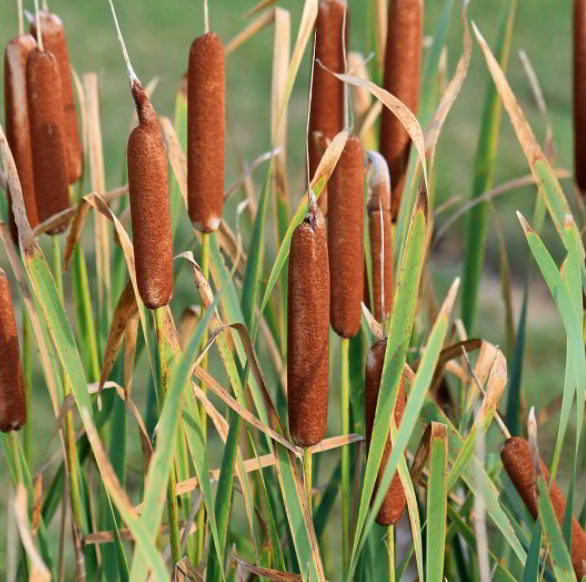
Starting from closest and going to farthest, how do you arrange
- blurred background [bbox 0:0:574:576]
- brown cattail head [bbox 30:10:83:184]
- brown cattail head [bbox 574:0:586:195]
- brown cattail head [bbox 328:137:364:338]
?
brown cattail head [bbox 328:137:364:338]
brown cattail head [bbox 30:10:83:184]
brown cattail head [bbox 574:0:586:195]
blurred background [bbox 0:0:574:576]

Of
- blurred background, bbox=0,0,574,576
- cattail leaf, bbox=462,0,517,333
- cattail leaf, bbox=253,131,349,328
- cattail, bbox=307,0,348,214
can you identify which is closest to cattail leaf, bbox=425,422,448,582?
cattail leaf, bbox=253,131,349,328

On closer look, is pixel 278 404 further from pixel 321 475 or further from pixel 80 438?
pixel 321 475

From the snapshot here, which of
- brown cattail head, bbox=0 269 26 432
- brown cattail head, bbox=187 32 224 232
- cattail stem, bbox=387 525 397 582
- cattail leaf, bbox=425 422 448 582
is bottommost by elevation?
cattail stem, bbox=387 525 397 582

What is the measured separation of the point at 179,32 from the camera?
412 centimetres

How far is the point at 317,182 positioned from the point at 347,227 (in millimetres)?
56

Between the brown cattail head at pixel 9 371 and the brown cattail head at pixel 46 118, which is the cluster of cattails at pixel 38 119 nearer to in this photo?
the brown cattail head at pixel 46 118

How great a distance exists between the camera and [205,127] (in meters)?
0.91

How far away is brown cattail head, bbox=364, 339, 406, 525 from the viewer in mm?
765

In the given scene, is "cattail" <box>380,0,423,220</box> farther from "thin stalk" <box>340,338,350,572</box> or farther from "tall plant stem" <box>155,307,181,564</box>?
"tall plant stem" <box>155,307,181,564</box>

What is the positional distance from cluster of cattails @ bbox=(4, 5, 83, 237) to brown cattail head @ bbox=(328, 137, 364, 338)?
0.98ft

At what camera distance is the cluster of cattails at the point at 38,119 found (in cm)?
99

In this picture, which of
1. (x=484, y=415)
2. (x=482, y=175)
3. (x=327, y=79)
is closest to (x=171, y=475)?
(x=484, y=415)

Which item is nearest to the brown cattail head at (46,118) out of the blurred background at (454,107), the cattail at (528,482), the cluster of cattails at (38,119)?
the cluster of cattails at (38,119)

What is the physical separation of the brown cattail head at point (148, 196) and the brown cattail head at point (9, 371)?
0.41 feet
